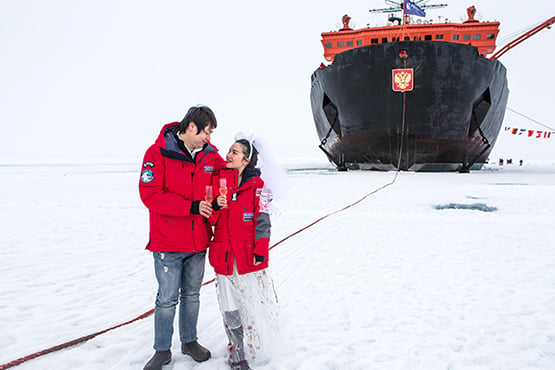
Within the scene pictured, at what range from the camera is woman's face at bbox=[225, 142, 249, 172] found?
2023mm

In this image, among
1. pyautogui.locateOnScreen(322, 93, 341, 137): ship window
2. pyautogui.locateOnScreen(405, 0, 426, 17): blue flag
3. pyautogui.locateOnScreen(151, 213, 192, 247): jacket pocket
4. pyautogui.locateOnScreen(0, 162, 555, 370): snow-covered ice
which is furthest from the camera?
pyautogui.locateOnScreen(322, 93, 341, 137): ship window

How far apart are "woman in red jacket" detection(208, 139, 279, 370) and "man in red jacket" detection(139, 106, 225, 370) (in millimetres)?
123

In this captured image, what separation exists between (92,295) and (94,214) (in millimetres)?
4817

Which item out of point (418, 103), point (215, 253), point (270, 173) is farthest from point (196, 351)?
point (418, 103)

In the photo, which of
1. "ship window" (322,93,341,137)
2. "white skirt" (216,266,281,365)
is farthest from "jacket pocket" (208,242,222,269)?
"ship window" (322,93,341,137)

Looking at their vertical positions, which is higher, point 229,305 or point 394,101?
point 394,101

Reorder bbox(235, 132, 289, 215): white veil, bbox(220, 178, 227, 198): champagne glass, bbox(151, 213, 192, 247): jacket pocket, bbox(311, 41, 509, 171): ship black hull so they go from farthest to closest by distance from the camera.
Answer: bbox(311, 41, 509, 171): ship black hull < bbox(235, 132, 289, 215): white veil < bbox(151, 213, 192, 247): jacket pocket < bbox(220, 178, 227, 198): champagne glass

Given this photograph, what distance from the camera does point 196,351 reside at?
7.04ft

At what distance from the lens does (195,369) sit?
206 cm

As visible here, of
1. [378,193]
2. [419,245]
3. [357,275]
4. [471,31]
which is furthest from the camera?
[471,31]

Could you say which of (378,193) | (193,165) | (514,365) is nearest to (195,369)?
(193,165)

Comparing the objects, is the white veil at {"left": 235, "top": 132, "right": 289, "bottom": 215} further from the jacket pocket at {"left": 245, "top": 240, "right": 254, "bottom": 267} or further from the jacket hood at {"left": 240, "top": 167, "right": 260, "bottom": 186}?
the jacket pocket at {"left": 245, "top": 240, "right": 254, "bottom": 267}

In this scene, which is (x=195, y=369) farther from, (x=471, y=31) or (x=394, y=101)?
(x=471, y=31)

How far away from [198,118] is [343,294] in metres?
2.07
